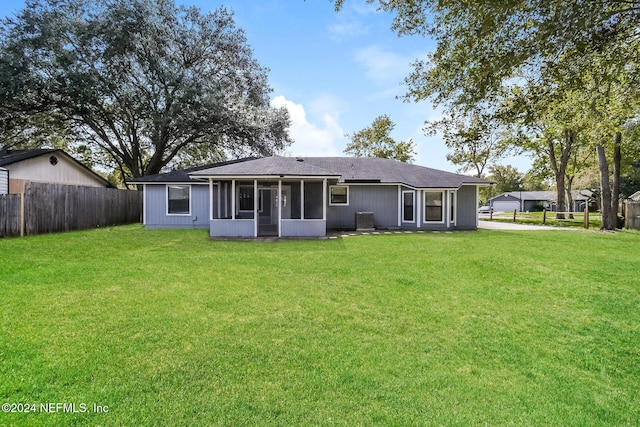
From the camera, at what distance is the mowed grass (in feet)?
8.07

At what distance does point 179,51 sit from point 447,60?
2075cm

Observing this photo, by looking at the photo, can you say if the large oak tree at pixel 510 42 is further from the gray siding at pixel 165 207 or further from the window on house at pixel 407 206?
the gray siding at pixel 165 207

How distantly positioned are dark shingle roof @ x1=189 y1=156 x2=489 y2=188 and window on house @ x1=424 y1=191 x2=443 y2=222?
1.87 feet

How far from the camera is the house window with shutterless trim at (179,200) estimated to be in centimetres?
1488

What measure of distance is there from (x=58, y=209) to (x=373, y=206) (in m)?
13.0

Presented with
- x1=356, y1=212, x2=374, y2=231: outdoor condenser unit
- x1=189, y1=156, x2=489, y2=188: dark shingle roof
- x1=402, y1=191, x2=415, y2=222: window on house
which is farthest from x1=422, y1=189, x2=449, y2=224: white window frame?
x1=356, y1=212, x2=374, y2=231: outdoor condenser unit

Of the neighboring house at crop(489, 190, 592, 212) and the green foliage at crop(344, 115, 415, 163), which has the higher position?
the green foliage at crop(344, 115, 415, 163)

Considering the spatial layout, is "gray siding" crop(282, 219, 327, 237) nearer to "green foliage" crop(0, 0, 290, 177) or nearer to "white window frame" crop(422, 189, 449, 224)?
"white window frame" crop(422, 189, 449, 224)

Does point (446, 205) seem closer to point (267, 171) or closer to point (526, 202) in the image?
point (267, 171)

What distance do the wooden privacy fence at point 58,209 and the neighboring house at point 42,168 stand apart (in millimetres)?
1865

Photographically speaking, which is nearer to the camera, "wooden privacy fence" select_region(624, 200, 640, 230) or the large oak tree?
the large oak tree

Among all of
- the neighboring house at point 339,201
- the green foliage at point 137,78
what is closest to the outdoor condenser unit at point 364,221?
the neighboring house at point 339,201

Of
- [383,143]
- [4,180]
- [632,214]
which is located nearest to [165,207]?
[4,180]

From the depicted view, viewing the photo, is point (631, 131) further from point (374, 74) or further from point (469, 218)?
point (374, 74)
